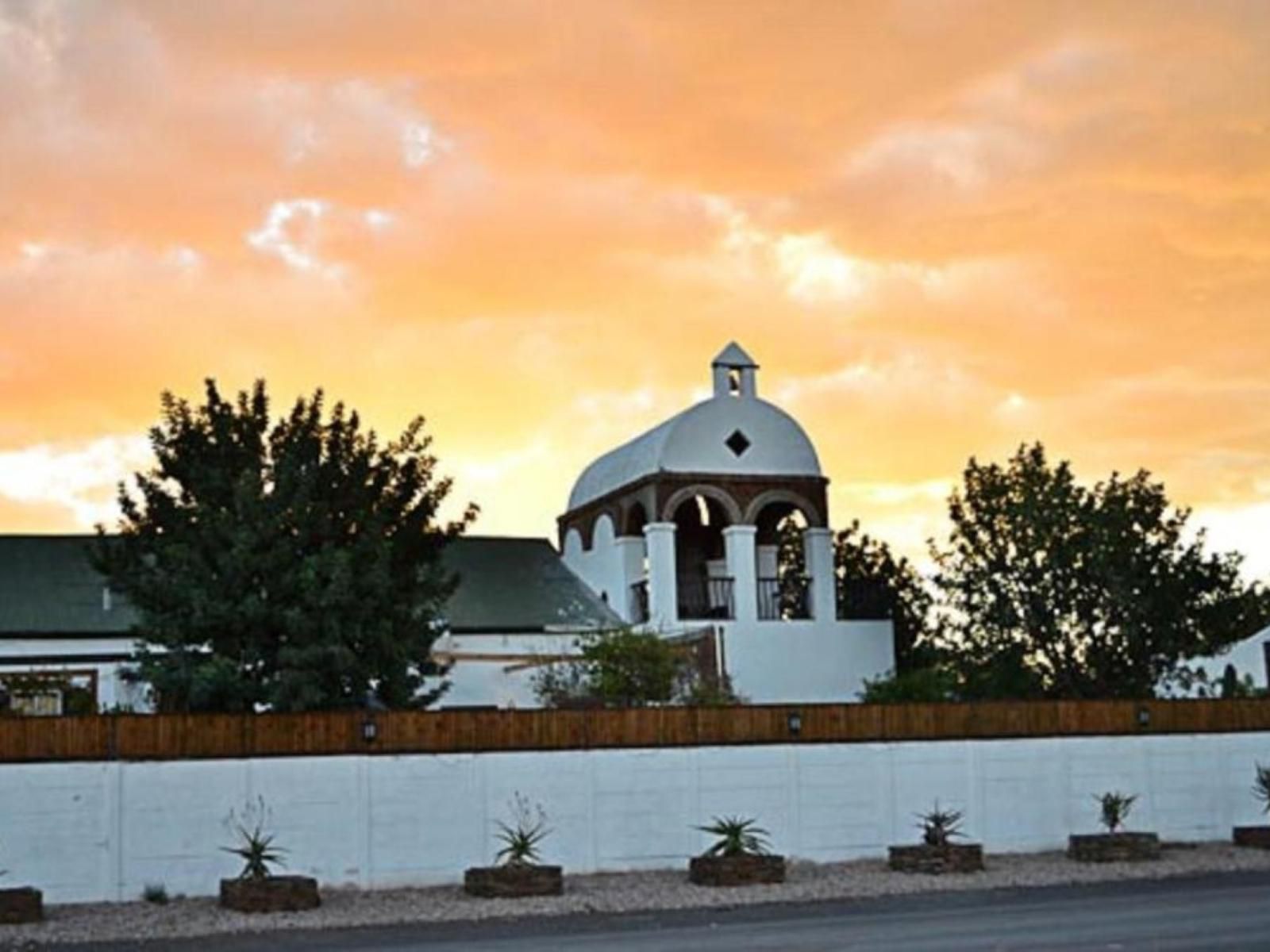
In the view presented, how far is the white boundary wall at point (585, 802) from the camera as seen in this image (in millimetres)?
23203

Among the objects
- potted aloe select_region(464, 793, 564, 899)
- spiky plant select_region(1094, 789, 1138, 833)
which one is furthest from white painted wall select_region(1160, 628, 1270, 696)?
potted aloe select_region(464, 793, 564, 899)

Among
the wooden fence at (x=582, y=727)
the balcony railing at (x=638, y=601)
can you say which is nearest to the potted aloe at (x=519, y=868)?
the wooden fence at (x=582, y=727)

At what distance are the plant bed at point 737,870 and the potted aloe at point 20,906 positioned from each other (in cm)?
858

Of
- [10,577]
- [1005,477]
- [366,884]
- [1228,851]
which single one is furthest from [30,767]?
[1005,477]

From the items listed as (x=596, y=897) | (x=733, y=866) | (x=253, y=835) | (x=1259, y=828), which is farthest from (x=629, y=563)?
(x=596, y=897)

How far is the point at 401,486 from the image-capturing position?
29.4 metres

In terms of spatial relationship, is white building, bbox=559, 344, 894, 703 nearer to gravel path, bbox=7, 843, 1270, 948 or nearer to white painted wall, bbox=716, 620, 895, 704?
white painted wall, bbox=716, 620, 895, 704

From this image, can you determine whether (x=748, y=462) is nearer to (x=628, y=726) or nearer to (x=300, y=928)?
(x=628, y=726)

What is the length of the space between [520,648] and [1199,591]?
1492cm

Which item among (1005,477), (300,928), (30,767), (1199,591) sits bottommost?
(300,928)

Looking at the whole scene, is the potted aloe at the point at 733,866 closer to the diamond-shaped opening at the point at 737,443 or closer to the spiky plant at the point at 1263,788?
the spiky plant at the point at 1263,788

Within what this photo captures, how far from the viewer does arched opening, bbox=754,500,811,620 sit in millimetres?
40125

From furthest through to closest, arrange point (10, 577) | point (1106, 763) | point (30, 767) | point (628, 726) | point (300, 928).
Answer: point (10, 577) → point (1106, 763) → point (628, 726) → point (30, 767) → point (300, 928)

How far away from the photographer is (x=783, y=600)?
40.8m
